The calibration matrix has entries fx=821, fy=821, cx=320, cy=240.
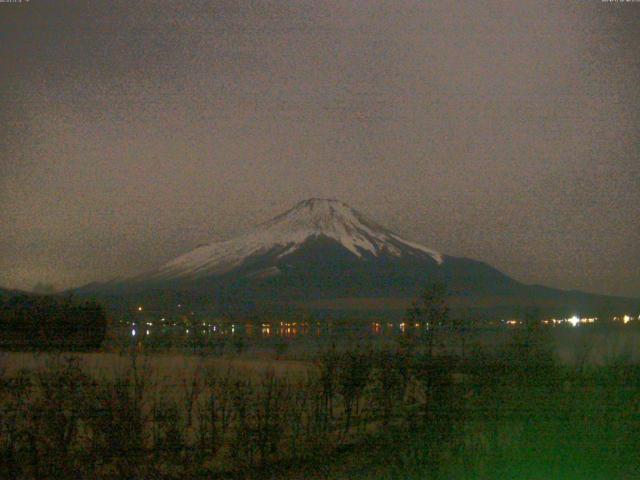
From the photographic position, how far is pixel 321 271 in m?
51.0

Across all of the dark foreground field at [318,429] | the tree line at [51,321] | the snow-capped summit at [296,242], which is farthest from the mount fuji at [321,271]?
the dark foreground field at [318,429]

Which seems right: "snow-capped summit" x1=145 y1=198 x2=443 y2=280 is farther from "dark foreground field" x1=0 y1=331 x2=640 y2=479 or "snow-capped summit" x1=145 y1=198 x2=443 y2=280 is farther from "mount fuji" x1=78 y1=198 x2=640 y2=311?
"dark foreground field" x1=0 y1=331 x2=640 y2=479

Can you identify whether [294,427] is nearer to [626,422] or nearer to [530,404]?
[530,404]

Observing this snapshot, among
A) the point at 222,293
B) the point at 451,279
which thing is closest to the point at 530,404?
the point at 451,279

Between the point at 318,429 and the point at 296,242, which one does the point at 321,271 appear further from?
the point at 318,429

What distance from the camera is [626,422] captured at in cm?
740

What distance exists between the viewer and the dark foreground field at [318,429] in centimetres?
679

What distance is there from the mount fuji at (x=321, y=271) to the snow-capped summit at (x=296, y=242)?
0.08 m

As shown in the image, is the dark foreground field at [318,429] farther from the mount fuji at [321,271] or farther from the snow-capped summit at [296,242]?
the snow-capped summit at [296,242]

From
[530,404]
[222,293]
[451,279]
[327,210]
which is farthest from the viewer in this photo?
[327,210]

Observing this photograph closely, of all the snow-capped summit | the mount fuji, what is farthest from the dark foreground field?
the snow-capped summit

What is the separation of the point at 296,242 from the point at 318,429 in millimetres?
50769

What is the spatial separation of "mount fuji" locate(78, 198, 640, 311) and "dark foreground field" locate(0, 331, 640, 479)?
73.5ft

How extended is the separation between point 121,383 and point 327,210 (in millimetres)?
59768
